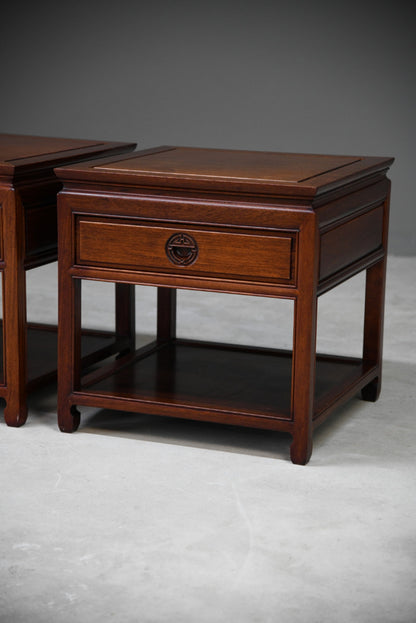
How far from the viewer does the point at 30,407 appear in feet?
9.16

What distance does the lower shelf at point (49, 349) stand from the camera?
2803 mm

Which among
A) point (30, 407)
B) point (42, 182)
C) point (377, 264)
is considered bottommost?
point (30, 407)

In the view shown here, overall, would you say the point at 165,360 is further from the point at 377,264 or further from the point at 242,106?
the point at 242,106

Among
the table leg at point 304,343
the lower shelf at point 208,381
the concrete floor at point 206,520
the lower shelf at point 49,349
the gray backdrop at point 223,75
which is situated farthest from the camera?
the gray backdrop at point 223,75

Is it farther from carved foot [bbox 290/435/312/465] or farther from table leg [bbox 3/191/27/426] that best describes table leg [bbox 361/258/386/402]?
table leg [bbox 3/191/27/426]

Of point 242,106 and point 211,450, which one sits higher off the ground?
point 242,106

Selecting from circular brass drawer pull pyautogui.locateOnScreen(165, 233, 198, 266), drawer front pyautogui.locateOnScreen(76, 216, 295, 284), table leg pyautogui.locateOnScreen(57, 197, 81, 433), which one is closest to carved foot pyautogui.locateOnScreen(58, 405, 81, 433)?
table leg pyautogui.locateOnScreen(57, 197, 81, 433)

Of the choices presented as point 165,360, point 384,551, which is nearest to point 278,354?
point 165,360

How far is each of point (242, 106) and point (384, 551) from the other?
3582 mm

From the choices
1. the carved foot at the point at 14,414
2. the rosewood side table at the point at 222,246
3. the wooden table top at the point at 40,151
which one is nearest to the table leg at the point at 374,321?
the rosewood side table at the point at 222,246

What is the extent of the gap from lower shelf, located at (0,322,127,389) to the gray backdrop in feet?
7.47

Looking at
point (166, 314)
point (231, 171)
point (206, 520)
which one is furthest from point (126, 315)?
point (206, 520)

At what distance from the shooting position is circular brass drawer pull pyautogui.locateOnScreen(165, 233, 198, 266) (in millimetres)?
2387

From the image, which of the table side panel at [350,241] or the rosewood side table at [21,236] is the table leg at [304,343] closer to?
the table side panel at [350,241]
